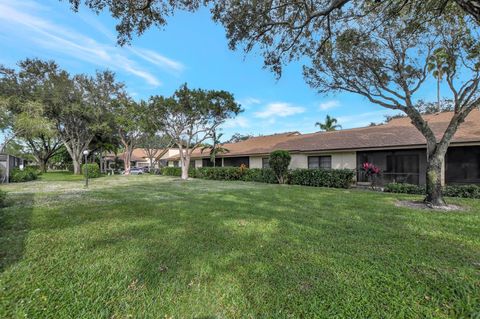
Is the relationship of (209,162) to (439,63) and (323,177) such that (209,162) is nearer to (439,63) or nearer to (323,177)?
(323,177)

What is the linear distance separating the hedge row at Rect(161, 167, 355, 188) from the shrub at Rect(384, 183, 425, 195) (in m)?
2.14

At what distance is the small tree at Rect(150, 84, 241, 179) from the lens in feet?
71.4

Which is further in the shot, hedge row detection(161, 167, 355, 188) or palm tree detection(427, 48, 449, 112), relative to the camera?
hedge row detection(161, 167, 355, 188)

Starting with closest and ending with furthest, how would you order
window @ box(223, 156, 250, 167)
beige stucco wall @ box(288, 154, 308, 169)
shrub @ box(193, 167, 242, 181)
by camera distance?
beige stucco wall @ box(288, 154, 308, 169) < shrub @ box(193, 167, 242, 181) < window @ box(223, 156, 250, 167)

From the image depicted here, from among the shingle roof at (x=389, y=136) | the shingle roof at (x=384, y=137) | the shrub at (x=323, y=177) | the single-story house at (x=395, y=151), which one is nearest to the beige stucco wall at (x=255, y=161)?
the shingle roof at (x=384, y=137)

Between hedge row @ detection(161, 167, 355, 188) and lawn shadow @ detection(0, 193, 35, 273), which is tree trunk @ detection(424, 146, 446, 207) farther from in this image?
lawn shadow @ detection(0, 193, 35, 273)

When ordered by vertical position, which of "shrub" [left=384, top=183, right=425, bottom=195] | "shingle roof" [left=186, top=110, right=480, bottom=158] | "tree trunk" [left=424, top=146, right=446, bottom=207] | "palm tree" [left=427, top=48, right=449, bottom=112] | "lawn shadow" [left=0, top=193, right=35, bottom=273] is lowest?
"shrub" [left=384, top=183, right=425, bottom=195]

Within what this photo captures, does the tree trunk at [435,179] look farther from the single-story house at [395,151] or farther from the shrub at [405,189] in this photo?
the single-story house at [395,151]

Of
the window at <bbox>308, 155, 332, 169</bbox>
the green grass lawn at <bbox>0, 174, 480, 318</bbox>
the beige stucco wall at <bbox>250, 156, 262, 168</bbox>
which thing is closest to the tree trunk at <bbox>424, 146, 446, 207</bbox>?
the green grass lawn at <bbox>0, 174, 480, 318</bbox>

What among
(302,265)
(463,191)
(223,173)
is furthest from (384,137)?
(302,265)

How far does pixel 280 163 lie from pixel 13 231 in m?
13.9

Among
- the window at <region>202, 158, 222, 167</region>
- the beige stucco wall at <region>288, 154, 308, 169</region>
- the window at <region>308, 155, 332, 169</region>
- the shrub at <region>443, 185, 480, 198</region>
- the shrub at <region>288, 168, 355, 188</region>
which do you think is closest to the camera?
the shrub at <region>443, 185, 480, 198</region>

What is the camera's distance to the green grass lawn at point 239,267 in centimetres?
264

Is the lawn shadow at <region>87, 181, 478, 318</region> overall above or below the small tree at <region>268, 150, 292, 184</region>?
below
